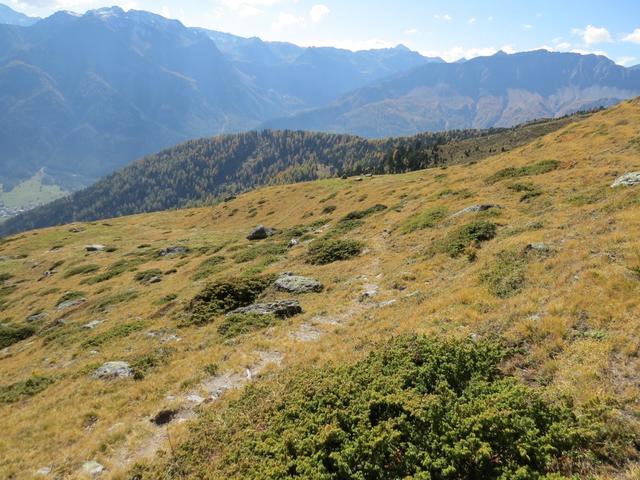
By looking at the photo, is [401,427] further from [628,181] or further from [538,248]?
[628,181]

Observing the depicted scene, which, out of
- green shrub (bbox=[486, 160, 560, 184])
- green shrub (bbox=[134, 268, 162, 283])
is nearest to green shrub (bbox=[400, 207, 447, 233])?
green shrub (bbox=[486, 160, 560, 184])

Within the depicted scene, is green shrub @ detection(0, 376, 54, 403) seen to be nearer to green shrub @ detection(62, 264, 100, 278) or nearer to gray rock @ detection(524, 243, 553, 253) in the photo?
gray rock @ detection(524, 243, 553, 253)

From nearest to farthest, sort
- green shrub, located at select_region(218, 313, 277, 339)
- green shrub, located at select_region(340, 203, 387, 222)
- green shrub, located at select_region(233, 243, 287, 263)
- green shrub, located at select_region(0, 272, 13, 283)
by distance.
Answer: green shrub, located at select_region(218, 313, 277, 339) < green shrub, located at select_region(233, 243, 287, 263) < green shrub, located at select_region(340, 203, 387, 222) < green shrub, located at select_region(0, 272, 13, 283)

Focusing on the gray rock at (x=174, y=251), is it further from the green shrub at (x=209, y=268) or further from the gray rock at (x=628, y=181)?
the gray rock at (x=628, y=181)

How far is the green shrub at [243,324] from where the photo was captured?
20438mm

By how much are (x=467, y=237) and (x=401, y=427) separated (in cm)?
1770

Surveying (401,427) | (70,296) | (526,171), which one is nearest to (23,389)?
(401,427)

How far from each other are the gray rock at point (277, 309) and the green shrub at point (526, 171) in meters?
30.8

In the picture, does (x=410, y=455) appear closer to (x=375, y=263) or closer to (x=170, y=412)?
(x=170, y=412)

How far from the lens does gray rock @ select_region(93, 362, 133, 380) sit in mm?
18427

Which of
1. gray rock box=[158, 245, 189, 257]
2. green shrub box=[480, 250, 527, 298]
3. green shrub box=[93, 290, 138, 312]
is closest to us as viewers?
green shrub box=[480, 250, 527, 298]

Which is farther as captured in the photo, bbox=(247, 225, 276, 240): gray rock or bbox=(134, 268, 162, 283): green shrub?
bbox=(247, 225, 276, 240): gray rock

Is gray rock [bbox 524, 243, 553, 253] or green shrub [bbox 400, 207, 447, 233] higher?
gray rock [bbox 524, 243, 553, 253]

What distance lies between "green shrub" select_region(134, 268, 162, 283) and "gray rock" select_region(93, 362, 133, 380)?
26.1 metres
